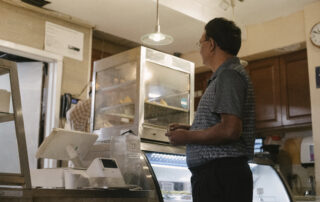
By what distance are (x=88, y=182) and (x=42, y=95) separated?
101 inches

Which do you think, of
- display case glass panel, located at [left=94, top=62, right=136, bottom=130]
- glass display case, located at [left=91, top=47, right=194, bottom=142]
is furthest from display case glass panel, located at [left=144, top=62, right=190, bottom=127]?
display case glass panel, located at [left=94, top=62, right=136, bottom=130]

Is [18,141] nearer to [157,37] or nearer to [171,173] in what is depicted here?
[171,173]

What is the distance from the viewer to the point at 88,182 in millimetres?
2068

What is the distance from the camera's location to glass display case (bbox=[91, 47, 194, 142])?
297 centimetres

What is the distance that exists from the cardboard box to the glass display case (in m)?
1.28

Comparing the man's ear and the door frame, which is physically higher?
the door frame

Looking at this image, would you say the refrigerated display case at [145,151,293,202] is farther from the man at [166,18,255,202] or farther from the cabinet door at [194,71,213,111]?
the cabinet door at [194,71,213,111]

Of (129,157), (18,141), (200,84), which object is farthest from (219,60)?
(200,84)

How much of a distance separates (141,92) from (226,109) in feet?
4.76

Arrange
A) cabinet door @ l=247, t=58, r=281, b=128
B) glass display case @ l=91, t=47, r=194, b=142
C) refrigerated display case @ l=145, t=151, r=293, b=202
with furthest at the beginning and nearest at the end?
cabinet door @ l=247, t=58, r=281, b=128 < glass display case @ l=91, t=47, r=194, b=142 < refrigerated display case @ l=145, t=151, r=293, b=202

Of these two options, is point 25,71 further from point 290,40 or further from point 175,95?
point 290,40

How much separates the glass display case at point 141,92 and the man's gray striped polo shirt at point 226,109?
1.26 m

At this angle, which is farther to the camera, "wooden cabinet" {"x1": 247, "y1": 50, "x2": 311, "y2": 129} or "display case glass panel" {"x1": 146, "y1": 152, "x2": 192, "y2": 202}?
"wooden cabinet" {"x1": 247, "y1": 50, "x2": 311, "y2": 129}

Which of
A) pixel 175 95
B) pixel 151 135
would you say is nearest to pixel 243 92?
pixel 151 135
